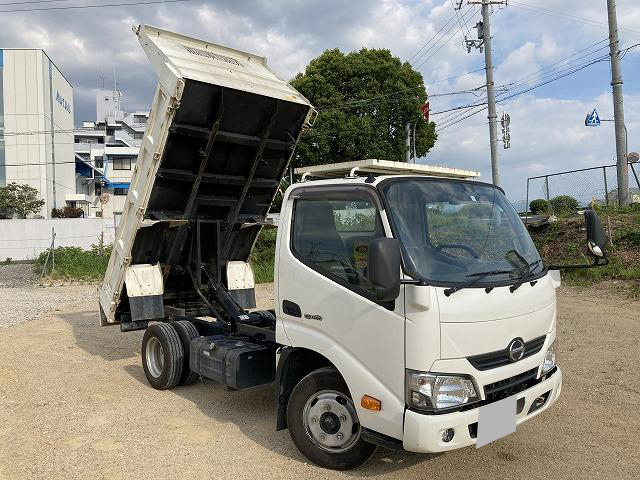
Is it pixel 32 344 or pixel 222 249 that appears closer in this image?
pixel 222 249

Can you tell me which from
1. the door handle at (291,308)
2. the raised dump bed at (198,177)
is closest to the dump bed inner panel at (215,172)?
the raised dump bed at (198,177)

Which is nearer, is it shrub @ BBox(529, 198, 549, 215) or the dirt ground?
the dirt ground

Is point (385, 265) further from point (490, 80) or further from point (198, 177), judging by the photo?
point (490, 80)

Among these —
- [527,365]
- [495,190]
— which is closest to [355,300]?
[527,365]

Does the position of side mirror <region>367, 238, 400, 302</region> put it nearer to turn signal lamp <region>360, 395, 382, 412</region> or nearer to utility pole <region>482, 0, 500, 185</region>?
turn signal lamp <region>360, 395, 382, 412</region>

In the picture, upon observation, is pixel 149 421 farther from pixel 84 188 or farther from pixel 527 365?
pixel 84 188

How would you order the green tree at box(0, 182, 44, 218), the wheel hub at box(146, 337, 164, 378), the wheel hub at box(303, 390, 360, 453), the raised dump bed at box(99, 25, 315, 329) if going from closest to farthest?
the wheel hub at box(303, 390, 360, 453)
the raised dump bed at box(99, 25, 315, 329)
the wheel hub at box(146, 337, 164, 378)
the green tree at box(0, 182, 44, 218)

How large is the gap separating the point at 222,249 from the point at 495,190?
148 inches

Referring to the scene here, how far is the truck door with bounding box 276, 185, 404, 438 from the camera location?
11.5 feet

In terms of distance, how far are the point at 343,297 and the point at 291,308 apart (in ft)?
2.02

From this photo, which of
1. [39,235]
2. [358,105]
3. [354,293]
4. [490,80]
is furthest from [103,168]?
[354,293]

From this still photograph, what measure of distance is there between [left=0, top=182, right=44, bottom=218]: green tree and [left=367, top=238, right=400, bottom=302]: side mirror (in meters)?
40.6

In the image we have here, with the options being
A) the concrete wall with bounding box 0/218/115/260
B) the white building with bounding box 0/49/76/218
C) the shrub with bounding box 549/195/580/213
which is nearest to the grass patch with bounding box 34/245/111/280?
the concrete wall with bounding box 0/218/115/260

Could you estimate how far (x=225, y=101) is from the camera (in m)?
5.80
